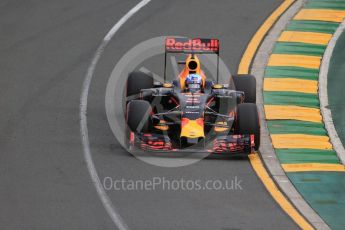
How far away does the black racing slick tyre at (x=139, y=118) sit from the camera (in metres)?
19.5

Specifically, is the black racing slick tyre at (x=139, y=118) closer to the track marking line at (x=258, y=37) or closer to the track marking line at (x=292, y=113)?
the track marking line at (x=292, y=113)

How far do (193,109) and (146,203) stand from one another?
9.97ft

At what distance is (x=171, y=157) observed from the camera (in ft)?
63.5

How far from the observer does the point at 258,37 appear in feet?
88.7

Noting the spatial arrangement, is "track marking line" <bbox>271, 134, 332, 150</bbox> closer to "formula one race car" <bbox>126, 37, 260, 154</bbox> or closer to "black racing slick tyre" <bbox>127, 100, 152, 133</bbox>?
"formula one race car" <bbox>126, 37, 260, 154</bbox>

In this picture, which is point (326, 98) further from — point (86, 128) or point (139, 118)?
point (86, 128)

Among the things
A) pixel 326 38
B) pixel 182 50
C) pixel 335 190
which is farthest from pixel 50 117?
pixel 326 38

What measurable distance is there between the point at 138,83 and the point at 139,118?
2053mm

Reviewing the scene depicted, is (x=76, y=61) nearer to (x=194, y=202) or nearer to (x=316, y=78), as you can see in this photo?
(x=316, y=78)

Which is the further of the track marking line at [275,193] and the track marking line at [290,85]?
the track marking line at [290,85]

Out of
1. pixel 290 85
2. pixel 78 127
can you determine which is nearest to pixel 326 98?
pixel 290 85

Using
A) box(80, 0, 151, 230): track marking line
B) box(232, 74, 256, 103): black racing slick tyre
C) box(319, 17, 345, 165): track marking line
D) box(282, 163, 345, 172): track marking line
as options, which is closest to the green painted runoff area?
box(282, 163, 345, 172): track marking line

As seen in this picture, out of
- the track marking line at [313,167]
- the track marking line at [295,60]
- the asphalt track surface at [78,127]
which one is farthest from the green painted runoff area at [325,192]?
the track marking line at [295,60]

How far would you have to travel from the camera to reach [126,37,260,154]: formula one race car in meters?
19.2
